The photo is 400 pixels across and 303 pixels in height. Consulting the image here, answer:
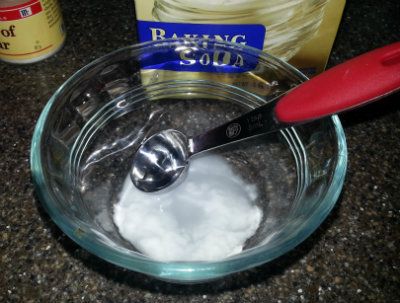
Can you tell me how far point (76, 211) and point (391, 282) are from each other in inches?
15.1

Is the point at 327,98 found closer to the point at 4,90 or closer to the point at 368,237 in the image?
the point at 368,237

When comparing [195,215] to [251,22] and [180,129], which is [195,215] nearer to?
[180,129]

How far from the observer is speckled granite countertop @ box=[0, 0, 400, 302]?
589 millimetres

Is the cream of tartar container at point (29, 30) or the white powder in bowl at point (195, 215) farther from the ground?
the cream of tartar container at point (29, 30)

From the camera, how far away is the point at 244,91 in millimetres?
709

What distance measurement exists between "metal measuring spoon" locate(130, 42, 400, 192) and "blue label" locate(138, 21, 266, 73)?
105 millimetres

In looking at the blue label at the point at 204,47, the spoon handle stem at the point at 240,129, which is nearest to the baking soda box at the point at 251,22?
the blue label at the point at 204,47

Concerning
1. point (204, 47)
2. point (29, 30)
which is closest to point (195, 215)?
point (204, 47)

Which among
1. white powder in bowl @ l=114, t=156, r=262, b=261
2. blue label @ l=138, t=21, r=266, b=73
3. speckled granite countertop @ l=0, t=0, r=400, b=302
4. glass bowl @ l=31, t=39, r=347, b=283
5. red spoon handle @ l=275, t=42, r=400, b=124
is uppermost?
red spoon handle @ l=275, t=42, r=400, b=124

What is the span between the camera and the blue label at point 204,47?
0.66 m

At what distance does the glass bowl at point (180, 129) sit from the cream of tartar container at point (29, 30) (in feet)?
0.57

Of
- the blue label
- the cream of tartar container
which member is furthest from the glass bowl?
the cream of tartar container

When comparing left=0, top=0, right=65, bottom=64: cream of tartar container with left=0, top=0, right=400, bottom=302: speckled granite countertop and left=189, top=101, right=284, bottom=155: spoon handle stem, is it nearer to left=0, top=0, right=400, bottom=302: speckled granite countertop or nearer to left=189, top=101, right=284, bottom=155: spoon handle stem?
left=0, top=0, right=400, bottom=302: speckled granite countertop

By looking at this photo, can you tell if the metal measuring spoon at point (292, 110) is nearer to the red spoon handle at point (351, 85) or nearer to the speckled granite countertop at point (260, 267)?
the red spoon handle at point (351, 85)
